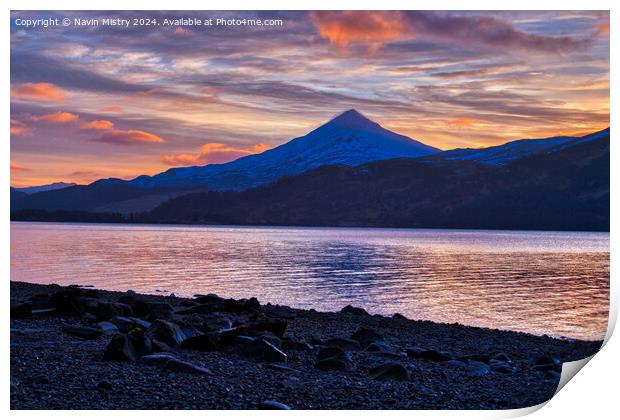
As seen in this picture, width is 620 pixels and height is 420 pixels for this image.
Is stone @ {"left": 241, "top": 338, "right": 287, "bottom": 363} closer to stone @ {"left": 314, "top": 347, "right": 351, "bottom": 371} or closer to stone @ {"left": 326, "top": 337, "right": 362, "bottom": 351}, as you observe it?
→ stone @ {"left": 314, "top": 347, "right": 351, "bottom": 371}

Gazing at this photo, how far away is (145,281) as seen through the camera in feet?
87.0

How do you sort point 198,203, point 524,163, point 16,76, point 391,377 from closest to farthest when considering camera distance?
point 391,377 < point 16,76 < point 524,163 < point 198,203

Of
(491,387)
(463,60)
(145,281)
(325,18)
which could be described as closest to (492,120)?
(463,60)

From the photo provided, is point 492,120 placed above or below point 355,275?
above

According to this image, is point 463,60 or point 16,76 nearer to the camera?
point 16,76

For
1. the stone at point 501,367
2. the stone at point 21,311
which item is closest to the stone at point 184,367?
the stone at point 21,311

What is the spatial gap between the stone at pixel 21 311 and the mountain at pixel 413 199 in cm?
4879

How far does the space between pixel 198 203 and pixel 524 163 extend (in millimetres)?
36651

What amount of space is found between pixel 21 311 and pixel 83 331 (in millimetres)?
1906

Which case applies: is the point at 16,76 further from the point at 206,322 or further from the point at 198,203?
the point at 198,203

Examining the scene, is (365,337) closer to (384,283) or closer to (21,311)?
(21,311)

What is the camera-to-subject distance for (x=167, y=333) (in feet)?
32.4

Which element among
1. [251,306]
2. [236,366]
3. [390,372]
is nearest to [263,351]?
[236,366]

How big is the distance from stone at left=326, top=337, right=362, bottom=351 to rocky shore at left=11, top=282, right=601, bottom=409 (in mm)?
23
